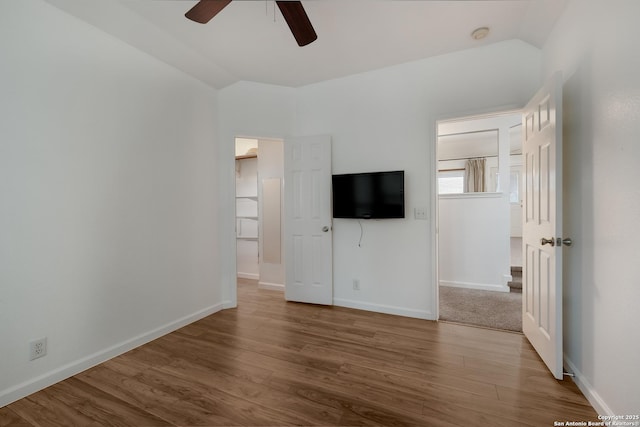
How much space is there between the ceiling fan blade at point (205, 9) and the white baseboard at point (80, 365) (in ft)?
8.69

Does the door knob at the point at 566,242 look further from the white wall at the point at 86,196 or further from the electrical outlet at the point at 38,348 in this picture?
the electrical outlet at the point at 38,348

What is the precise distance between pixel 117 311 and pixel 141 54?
7.82 ft

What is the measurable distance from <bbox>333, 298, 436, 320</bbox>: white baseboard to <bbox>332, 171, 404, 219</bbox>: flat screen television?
1.09m

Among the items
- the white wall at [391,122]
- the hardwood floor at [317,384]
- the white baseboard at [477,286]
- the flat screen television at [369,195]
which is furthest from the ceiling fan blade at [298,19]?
the white baseboard at [477,286]

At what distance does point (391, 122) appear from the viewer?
10.2 ft

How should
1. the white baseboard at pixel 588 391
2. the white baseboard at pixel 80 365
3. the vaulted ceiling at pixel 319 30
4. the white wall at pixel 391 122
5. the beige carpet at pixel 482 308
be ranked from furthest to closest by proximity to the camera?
the beige carpet at pixel 482 308 → the white wall at pixel 391 122 → the vaulted ceiling at pixel 319 30 → the white baseboard at pixel 80 365 → the white baseboard at pixel 588 391

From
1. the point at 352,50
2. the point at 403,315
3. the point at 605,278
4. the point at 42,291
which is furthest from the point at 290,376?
the point at 352,50

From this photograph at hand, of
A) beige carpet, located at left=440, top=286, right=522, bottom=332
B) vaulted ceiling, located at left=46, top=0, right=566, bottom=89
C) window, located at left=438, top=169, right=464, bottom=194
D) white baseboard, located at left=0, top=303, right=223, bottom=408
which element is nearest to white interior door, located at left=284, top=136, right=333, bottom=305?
vaulted ceiling, located at left=46, top=0, right=566, bottom=89

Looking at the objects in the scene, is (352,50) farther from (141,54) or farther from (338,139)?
(141,54)

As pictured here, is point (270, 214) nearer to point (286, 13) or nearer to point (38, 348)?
point (38, 348)

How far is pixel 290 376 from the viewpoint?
1.97 m

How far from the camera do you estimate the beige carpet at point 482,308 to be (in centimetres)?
289

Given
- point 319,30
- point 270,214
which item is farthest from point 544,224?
point 270,214

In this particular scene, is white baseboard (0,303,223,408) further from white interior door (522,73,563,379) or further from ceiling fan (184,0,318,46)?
white interior door (522,73,563,379)
